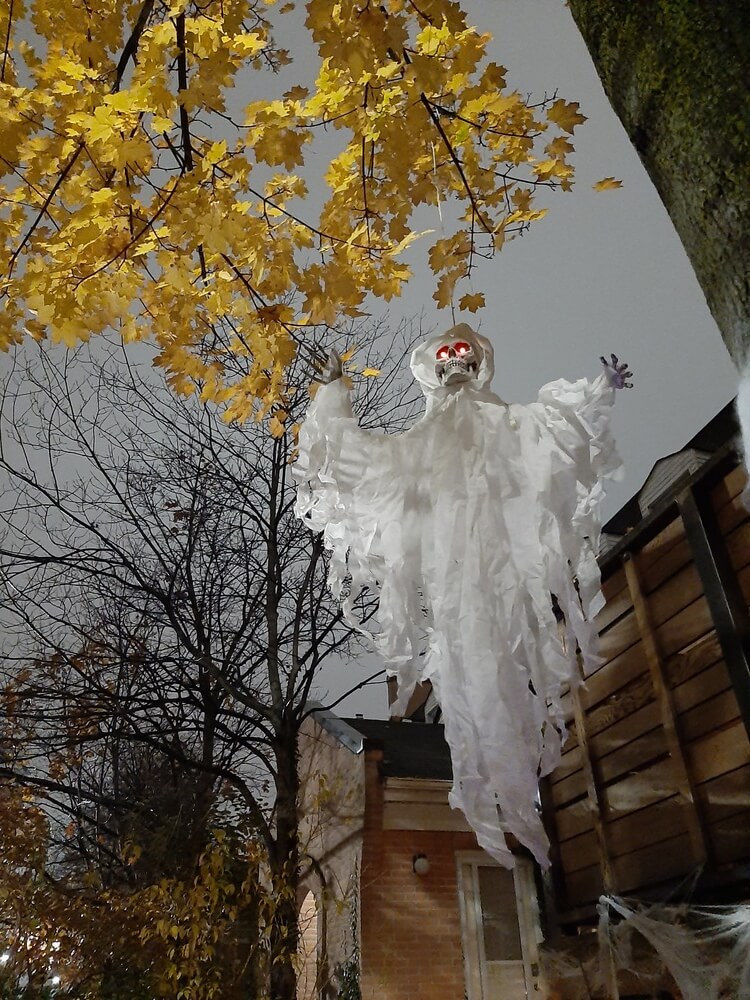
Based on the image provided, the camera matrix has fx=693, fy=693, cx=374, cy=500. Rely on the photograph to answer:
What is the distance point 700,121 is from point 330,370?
7.79 feet

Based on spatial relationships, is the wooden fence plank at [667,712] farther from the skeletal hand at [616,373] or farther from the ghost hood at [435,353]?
the skeletal hand at [616,373]

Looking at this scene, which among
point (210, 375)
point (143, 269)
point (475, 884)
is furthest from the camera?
point (475, 884)

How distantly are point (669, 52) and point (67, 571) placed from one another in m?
7.73

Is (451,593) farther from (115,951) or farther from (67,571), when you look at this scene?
(115,951)

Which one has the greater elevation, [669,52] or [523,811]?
[669,52]

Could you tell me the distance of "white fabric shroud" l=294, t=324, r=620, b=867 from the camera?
2527 millimetres

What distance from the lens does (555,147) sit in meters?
3.70

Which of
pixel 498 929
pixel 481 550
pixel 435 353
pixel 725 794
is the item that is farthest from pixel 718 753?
pixel 498 929

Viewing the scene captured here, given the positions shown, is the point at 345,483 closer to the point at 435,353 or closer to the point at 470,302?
the point at 435,353

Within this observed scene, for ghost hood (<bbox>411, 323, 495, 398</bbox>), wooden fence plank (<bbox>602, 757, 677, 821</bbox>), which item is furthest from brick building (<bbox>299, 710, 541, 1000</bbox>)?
ghost hood (<bbox>411, 323, 495, 398</bbox>)

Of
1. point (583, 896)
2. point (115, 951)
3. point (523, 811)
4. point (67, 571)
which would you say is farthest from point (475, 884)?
point (523, 811)

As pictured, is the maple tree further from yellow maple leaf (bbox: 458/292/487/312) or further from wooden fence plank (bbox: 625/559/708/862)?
wooden fence plank (bbox: 625/559/708/862)

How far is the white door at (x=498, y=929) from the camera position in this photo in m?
8.87

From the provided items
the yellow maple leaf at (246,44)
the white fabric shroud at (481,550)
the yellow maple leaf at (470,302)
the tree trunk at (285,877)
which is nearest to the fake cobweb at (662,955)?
the white fabric shroud at (481,550)
